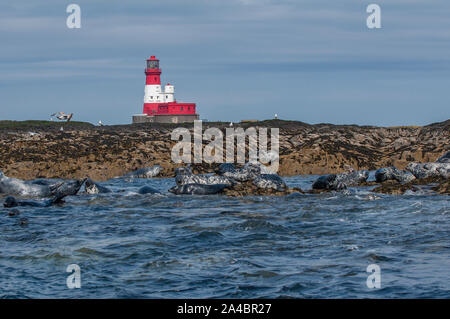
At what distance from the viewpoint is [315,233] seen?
13.1m

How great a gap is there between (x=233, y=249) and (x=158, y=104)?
6052 cm

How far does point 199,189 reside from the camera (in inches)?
822

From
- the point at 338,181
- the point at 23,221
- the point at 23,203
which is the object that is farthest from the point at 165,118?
the point at 23,221

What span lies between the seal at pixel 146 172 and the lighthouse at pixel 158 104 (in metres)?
36.4

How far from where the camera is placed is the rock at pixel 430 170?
21.7 meters

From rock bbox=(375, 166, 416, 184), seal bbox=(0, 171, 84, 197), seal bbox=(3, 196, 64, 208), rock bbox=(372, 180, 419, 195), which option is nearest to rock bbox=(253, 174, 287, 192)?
rock bbox=(372, 180, 419, 195)

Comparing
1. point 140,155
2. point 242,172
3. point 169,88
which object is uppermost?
point 169,88

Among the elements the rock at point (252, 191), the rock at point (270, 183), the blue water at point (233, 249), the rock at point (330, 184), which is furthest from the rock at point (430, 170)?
the rock at point (270, 183)

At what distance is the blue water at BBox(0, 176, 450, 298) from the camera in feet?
29.6

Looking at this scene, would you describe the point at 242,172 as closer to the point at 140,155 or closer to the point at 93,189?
the point at 93,189

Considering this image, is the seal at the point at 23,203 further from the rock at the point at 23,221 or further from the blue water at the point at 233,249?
the rock at the point at 23,221

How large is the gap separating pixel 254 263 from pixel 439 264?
307 centimetres

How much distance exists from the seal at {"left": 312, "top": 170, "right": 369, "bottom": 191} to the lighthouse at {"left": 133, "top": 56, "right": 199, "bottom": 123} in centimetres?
4623

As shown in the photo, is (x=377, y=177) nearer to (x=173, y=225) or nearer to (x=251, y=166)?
(x=251, y=166)
